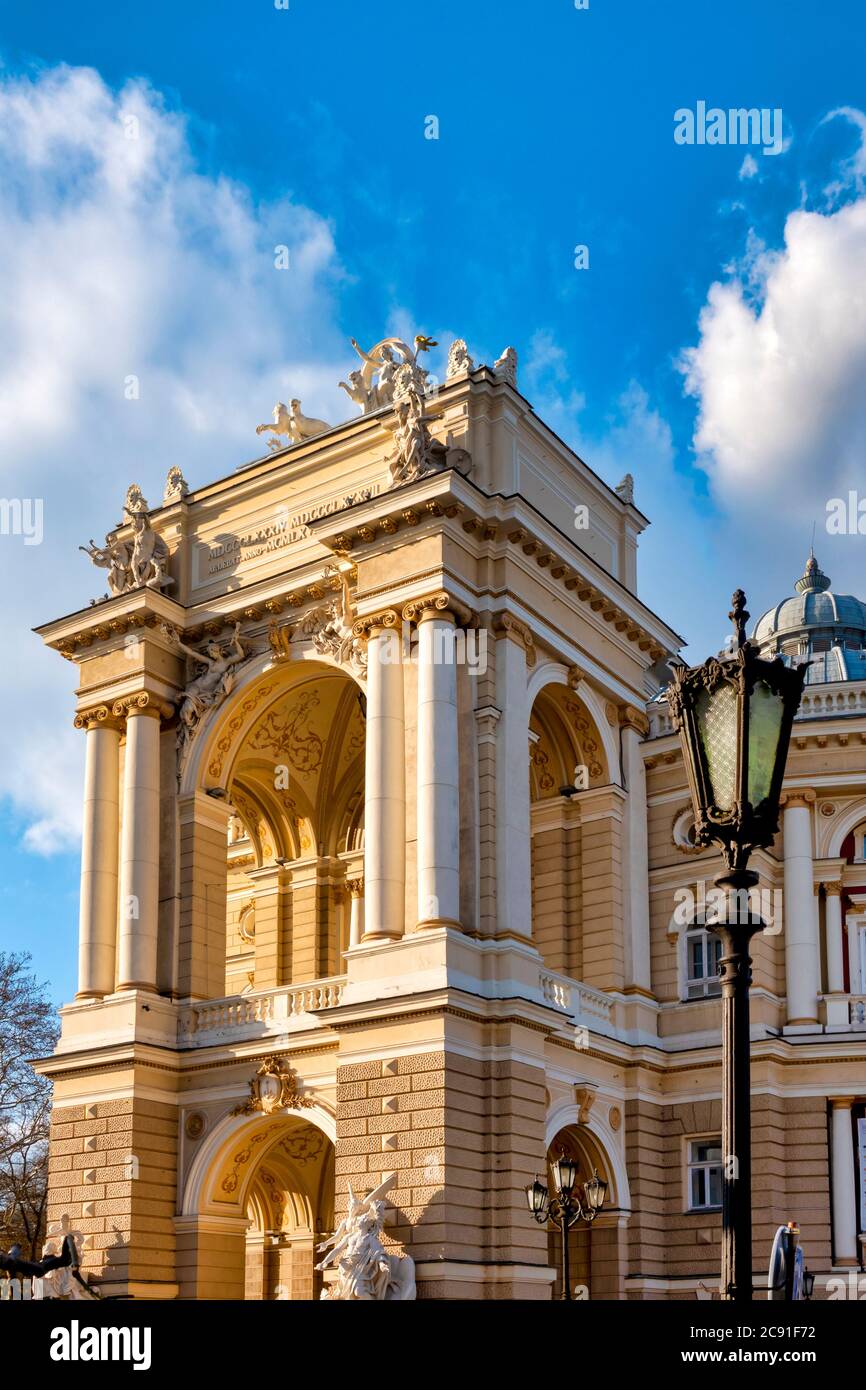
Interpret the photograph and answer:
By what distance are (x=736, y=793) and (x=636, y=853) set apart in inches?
955

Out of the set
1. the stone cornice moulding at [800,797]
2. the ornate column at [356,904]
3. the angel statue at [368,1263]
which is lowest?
the angel statue at [368,1263]

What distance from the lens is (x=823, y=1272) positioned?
96.0 feet

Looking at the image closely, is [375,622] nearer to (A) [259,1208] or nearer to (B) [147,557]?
(B) [147,557]

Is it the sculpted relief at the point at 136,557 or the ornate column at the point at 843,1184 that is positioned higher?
the sculpted relief at the point at 136,557

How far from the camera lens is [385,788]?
27766 mm

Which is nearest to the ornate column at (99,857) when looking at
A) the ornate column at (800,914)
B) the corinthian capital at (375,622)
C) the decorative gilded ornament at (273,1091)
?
the decorative gilded ornament at (273,1091)

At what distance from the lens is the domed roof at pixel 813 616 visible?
44.2 meters

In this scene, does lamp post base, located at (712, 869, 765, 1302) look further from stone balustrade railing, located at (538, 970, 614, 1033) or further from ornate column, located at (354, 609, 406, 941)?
stone balustrade railing, located at (538, 970, 614, 1033)

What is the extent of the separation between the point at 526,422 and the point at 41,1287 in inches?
665

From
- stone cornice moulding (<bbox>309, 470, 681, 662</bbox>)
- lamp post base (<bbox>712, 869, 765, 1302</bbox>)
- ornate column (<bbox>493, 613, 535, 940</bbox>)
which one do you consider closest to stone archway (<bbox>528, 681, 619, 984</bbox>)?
stone cornice moulding (<bbox>309, 470, 681, 662</bbox>)

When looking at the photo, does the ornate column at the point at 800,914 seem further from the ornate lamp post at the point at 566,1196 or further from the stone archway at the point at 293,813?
the ornate lamp post at the point at 566,1196

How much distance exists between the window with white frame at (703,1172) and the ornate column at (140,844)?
10204 millimetres

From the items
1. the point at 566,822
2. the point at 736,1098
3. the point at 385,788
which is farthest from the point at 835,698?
the point at 736,1098
